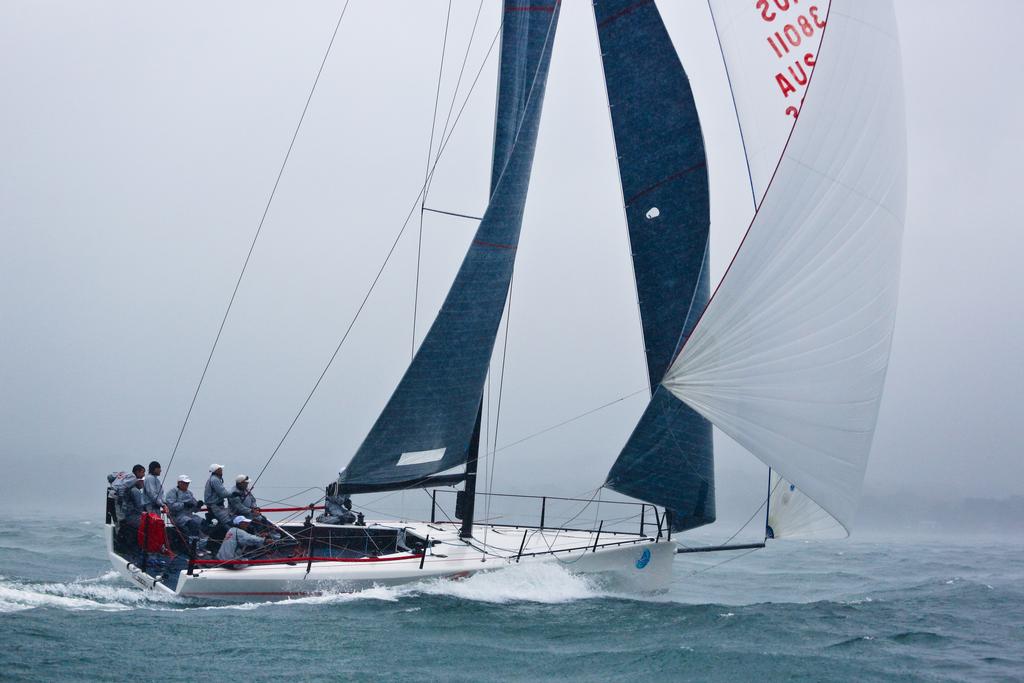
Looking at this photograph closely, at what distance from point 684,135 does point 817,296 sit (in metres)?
4.17

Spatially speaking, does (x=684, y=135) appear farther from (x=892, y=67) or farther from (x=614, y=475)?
(x=614, y=475)

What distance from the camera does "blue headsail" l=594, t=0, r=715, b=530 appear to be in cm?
1335

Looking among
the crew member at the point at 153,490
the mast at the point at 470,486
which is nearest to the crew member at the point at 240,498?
the crew member at the point at 153,490

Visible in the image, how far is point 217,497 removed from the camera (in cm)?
1245

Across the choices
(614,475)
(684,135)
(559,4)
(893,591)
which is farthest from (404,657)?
(893,591)

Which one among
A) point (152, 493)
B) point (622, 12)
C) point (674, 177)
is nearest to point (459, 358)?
point (674, 177)

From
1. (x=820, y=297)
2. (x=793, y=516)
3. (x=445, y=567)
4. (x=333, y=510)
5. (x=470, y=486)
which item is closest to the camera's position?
(x=820, y=297)

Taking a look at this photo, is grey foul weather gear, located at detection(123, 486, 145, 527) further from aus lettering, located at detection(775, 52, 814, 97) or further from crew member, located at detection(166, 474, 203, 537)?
aus lettering, located at detection(775, 52, 814, 97)

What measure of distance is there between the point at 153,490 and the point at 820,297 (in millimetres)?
8581

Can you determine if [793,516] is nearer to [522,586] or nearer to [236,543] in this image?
[522,586]

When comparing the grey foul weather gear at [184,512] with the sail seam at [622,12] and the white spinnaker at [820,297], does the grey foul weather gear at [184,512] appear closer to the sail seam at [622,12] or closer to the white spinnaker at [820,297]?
the white spinnaker at [820,297]

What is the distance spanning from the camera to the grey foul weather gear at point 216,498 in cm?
1240

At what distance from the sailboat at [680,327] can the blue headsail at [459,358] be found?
0.03 metres

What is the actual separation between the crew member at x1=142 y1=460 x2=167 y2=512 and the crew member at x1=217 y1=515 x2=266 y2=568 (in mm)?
1123
